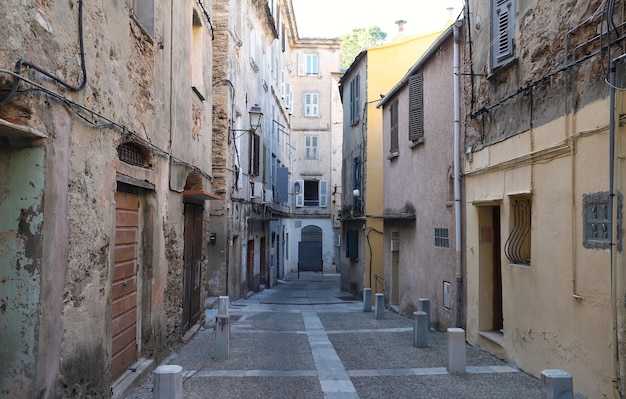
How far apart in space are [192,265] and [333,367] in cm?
393

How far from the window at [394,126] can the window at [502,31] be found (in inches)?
255

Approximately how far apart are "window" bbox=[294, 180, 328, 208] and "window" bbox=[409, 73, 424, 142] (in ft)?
74.3

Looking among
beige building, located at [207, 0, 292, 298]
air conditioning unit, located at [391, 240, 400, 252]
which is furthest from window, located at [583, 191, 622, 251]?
beige building, located at [207, 0, 292, 298]

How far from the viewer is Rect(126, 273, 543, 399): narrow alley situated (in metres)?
6.37

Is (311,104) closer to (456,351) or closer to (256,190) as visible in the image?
(256,190)

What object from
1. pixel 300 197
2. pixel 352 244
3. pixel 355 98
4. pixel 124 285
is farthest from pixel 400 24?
pixel 124 285

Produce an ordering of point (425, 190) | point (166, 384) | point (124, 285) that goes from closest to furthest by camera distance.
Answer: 1. point (166, 384)
2. point (124, 285)
3. point (425, 190)

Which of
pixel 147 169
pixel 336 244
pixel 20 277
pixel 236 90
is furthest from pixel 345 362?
pixel 336 244

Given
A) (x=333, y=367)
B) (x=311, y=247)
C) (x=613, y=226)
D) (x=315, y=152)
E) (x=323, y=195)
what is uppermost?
(x=315, y=152)

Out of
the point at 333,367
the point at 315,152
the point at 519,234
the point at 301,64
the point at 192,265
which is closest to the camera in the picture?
the point at 333,367

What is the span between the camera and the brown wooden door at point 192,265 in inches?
386

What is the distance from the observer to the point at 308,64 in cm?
3738

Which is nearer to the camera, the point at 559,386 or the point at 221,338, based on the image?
the point at 559,386

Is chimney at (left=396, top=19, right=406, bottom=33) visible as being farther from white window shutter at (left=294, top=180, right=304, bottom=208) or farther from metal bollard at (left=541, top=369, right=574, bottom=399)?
metal bollard at (left=541, top=369, right=574, bottom=399)
